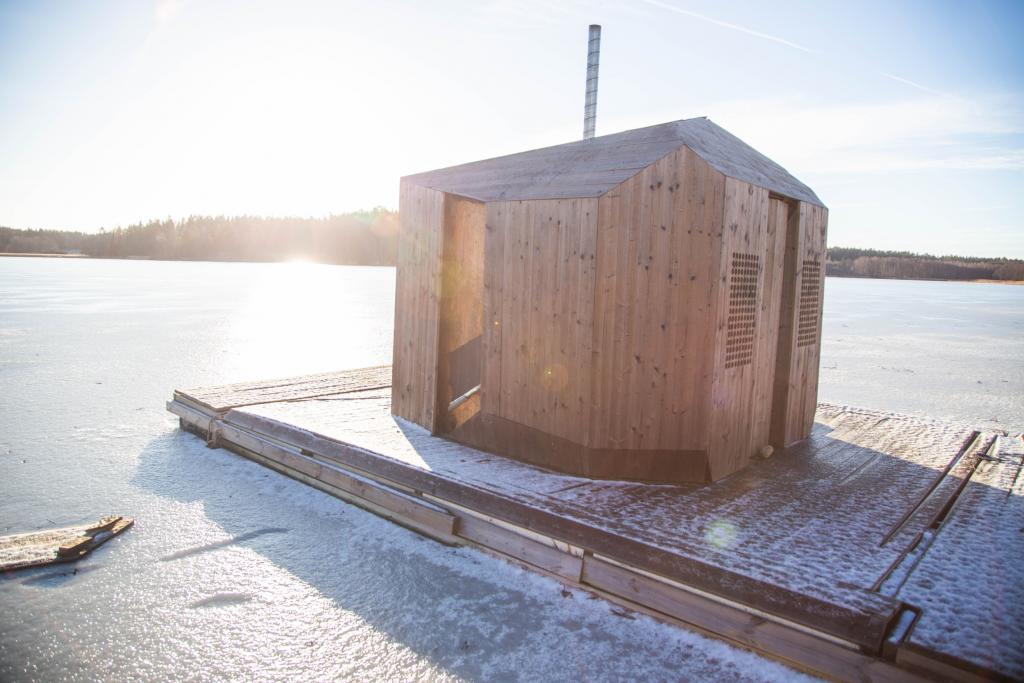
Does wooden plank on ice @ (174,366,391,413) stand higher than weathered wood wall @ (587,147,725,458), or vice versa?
weathered wood wall @ (587,147,725,458)

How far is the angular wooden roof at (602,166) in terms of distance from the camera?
515 cm

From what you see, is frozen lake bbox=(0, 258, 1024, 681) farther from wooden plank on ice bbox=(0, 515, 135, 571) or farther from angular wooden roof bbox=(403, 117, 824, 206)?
angular wooden roof bbox=(403, 117, 824, 206)

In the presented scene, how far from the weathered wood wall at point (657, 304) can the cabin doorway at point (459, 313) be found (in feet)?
6.01

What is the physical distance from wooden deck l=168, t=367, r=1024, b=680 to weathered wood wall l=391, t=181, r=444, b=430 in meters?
0.35

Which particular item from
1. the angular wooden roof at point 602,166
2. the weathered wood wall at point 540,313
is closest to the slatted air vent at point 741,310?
the angular wooden roof at point 602,166

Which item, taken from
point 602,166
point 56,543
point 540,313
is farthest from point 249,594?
point 602,166

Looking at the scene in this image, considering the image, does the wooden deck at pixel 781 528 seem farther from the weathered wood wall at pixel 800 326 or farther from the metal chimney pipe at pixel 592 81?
the metal chimney pipe at pixel 592 81

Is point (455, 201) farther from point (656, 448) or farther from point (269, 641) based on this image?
point (269, 641)

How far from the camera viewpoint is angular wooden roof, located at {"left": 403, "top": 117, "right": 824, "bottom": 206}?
16.9 feet

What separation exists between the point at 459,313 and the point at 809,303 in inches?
148

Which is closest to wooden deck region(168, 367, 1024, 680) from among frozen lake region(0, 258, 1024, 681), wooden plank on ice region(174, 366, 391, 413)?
frozen lake region(0, 258, 1024, 681)

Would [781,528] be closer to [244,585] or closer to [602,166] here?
[602,166]

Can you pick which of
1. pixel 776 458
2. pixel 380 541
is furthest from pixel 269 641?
pixel 776 458

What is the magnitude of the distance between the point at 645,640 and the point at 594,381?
6.87 ft
